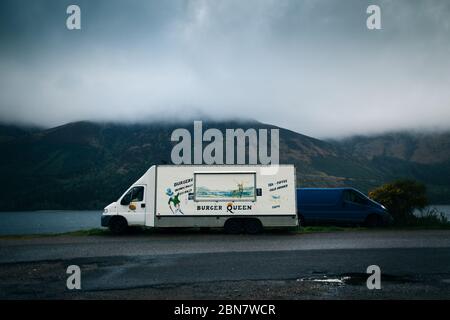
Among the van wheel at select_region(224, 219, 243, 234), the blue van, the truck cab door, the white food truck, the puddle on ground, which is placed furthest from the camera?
the blue van

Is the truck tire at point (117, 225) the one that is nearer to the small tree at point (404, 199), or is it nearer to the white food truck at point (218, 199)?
the white food truck at point (218, 199)

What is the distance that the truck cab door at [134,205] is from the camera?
2034 cm

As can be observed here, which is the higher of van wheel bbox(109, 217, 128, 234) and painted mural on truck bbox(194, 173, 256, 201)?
painted mural on truck bbox(194, 173, 256, 201)

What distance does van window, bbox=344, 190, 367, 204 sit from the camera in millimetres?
22542

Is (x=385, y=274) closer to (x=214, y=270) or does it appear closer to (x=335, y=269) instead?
(x=335, y=269)

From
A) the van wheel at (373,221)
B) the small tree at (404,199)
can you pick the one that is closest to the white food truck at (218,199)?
the van wheel at (373,221)

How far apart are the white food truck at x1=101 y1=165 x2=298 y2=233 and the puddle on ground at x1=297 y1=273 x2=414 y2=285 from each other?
980 centimetres

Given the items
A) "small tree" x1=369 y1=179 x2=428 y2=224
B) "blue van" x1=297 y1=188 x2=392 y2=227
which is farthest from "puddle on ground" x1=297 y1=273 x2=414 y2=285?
"small tree" x1=369 y1=179 x2=428 y2=224

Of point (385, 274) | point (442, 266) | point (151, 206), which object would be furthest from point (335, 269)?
point (151, 206)

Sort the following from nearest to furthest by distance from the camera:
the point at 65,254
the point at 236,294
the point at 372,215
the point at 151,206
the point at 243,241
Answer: the point at 236,294, the point at 65,254, the point at 243,241, the point at 151,206, the point at 372,215

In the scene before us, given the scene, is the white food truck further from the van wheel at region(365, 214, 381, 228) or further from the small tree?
the small tree

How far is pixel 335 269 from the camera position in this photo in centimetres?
1065

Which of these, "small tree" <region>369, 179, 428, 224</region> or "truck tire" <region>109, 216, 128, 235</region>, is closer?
"truck tire" <region>109, 216, 128, 235</region>

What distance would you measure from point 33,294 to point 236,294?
12.7 feet
